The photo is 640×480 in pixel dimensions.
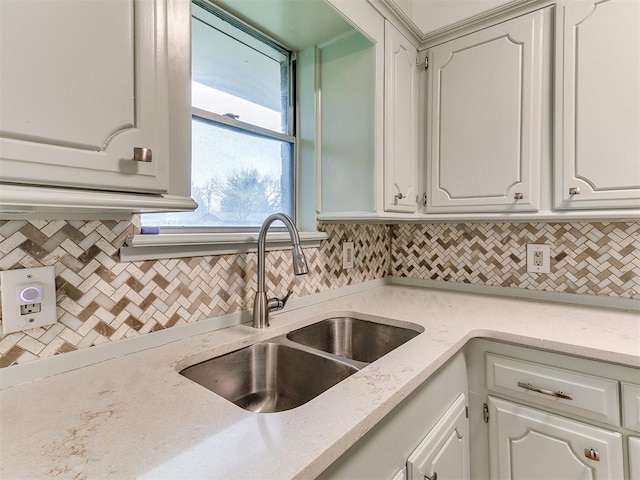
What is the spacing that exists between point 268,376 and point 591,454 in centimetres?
98

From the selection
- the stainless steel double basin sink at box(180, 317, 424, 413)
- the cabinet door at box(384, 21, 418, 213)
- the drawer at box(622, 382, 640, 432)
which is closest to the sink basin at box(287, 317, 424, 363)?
the stainless steel double basin sink at box(180, 317, 424, 413)

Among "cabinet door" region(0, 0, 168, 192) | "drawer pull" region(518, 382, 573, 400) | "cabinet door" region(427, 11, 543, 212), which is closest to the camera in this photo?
"cabinet door" region(0, 0, 168, 192)

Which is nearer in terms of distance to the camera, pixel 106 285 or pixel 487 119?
pixel 106 285

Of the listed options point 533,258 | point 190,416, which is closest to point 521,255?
point 533,258

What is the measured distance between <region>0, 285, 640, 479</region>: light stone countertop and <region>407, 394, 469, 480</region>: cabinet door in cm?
21

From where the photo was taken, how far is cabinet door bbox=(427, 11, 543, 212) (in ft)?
4.37

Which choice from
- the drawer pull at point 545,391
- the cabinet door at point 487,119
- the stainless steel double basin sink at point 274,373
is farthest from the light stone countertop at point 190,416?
the cabinet door at point 487,119

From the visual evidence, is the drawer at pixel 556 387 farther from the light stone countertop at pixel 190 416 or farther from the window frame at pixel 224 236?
the window frame at pixel 224 236

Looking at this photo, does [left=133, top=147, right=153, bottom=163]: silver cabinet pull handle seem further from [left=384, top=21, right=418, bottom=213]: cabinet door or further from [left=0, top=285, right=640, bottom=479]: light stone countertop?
[left=384, top=21, right=418, bottom=213]: cabinet door

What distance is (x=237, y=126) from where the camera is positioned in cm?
129

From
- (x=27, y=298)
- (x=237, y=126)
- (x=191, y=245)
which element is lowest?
(x=27, y=298)

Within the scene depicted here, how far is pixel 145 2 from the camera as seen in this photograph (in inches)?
22.2

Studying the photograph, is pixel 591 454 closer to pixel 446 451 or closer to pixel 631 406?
pixel 631 406

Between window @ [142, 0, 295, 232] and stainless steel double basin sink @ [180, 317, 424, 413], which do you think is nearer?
stainless steel double basin sink @ [180, 317, 424, 413]
